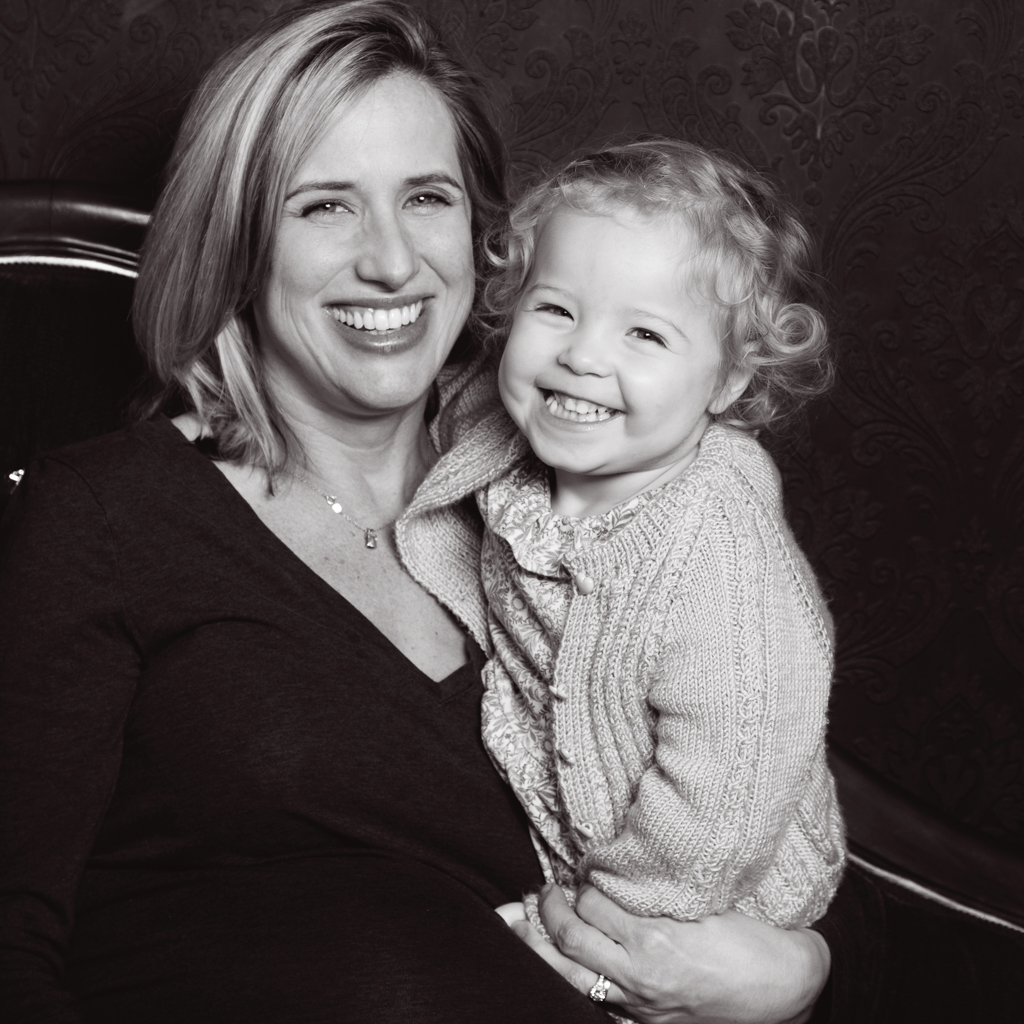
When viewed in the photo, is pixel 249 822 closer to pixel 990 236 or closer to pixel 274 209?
pixel 274 209

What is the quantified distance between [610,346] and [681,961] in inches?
27.6

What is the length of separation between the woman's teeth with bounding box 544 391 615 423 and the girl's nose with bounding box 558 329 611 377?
1.7 inches

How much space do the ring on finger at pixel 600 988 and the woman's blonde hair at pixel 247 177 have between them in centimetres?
79

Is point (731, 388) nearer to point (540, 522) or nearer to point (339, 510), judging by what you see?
point (540, 522)

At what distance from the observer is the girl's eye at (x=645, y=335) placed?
1.38 meters

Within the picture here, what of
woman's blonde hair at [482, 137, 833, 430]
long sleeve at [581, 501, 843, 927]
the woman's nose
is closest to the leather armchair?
the woman's nose

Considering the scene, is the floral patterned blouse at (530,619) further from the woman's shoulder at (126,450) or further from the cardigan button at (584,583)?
the woman's shoulder at (126,450)

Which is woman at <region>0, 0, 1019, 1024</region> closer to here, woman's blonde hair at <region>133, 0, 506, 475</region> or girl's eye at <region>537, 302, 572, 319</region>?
woman's blonde hair at <region>133, 0, 506, 475</region>

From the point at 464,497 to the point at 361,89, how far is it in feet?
1.86

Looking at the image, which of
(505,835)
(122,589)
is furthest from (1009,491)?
(122,589)

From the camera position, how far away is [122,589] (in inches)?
57.5

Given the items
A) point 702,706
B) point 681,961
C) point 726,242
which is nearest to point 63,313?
point 726,242

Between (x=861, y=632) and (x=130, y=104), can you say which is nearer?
(x=130, y=104)

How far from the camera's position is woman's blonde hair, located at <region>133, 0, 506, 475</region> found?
5.15 ft
